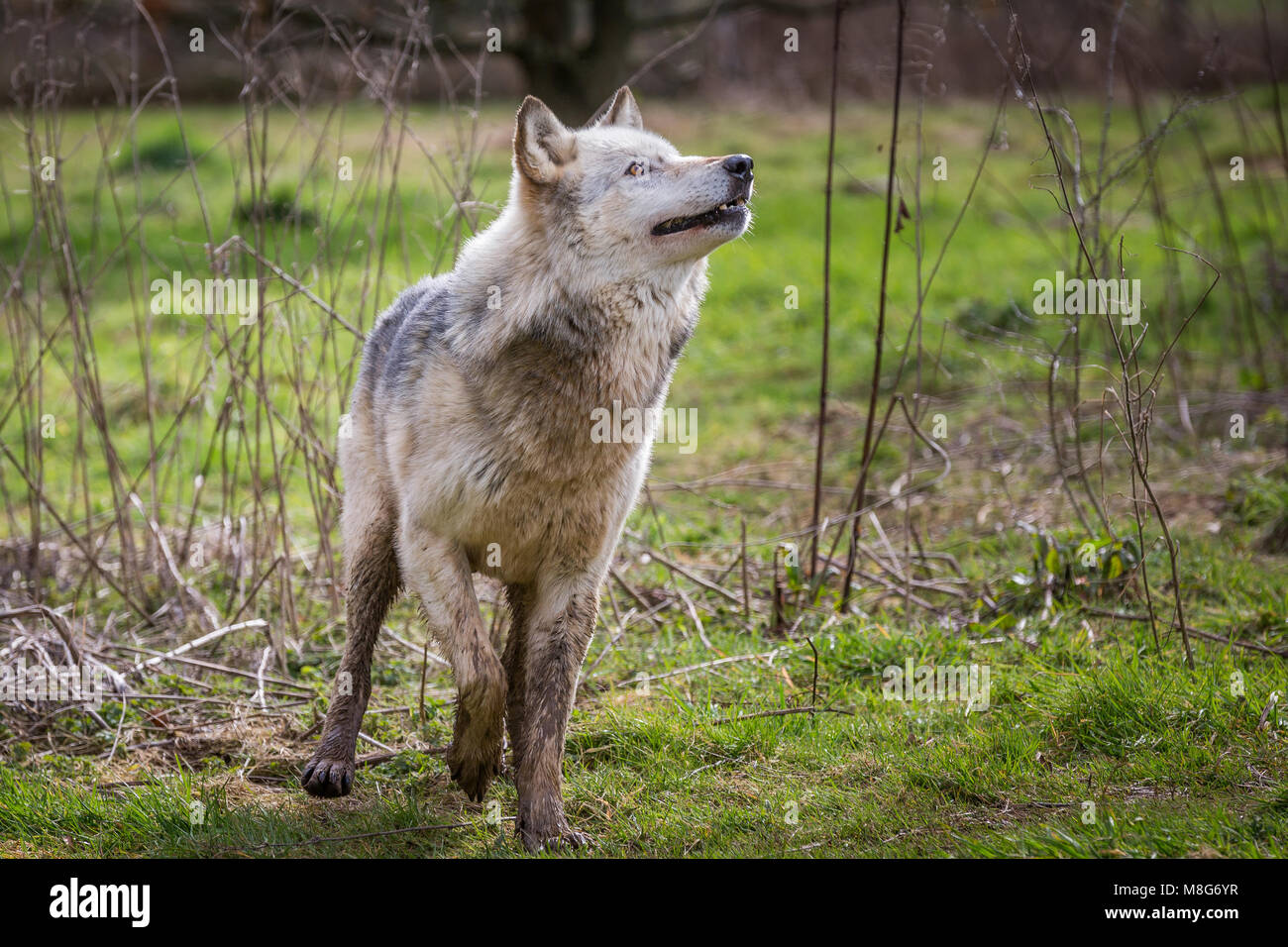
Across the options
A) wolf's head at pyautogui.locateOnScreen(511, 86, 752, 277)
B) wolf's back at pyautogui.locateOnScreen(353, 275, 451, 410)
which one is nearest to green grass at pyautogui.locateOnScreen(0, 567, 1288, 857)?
wolf's back at pyautogui.locateOnScreen(353, 275, 451, 410)

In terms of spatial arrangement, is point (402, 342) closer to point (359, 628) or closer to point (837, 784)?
point (359, 628)

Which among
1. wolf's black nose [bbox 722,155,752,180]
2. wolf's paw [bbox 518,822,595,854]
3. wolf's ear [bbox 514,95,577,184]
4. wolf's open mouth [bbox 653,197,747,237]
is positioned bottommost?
wolf's paw [bbox 518,822,595,854]

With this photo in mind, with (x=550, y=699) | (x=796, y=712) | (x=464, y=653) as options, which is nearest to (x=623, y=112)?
(x=464, y=653)

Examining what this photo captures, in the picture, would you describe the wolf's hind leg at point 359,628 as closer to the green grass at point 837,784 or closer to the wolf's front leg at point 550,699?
the green grass at point 837,784

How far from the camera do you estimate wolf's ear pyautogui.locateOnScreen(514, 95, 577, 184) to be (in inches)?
159

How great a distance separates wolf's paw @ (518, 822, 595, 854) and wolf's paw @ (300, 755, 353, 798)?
30.6 inches

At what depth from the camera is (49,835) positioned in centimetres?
416

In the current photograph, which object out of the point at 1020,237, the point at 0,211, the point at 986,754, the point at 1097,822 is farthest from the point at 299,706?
the point at 0,211

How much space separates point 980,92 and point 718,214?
1753 centimetres

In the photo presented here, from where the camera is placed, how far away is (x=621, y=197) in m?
4.07

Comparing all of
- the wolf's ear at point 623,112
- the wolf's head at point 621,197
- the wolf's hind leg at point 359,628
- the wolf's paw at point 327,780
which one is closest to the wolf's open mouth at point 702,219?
the wolf's head at point 621,197

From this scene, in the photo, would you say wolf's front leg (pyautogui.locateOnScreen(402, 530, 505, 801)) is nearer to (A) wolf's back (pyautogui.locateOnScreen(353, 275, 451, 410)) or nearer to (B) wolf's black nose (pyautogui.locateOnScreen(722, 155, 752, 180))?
(A) wolf's back (pyautogui.locateOnScreen(353, 275, 451, 410))

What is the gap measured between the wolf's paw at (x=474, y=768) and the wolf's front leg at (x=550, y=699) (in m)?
0.11

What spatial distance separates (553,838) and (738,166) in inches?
93.0
